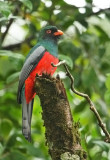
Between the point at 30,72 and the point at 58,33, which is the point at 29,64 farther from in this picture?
the point at 58,33

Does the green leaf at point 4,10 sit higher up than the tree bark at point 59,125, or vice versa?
the green leaf at point 4,10

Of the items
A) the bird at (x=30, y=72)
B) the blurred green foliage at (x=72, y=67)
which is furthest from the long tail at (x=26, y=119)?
the blurred green foliage at (x=72, y=67)

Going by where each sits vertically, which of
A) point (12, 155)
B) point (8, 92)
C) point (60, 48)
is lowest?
point (12, 155)

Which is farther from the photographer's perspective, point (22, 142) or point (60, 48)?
point (60, 48)

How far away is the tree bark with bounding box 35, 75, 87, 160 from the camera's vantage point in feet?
13.2

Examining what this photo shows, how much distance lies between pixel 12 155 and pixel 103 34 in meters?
2.26

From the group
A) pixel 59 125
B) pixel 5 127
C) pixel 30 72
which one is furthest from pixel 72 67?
pixel 59 125

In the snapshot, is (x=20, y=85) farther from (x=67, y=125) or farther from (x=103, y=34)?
(x=103, y=34)

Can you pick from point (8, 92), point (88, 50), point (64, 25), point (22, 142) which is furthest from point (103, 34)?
point (22, 142)

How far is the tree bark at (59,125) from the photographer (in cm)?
402

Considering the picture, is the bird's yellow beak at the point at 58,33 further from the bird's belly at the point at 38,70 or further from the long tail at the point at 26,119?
the long tail at the point at 26,119

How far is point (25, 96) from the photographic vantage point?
207 inches

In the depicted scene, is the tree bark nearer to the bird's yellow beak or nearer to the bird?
the bird

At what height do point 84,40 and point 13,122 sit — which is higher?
point 84,40
